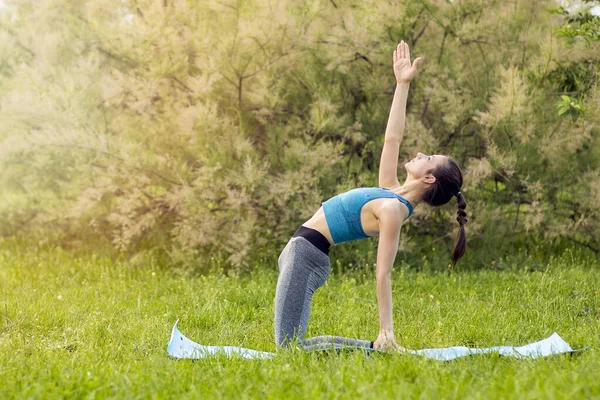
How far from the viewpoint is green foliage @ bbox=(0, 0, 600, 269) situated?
226 inches

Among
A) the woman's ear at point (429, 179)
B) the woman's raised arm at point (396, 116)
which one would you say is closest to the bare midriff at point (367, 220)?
the woman's ear at point (429, 179)

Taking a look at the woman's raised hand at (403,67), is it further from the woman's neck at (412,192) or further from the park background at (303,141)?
Result: the park background at (303,141)

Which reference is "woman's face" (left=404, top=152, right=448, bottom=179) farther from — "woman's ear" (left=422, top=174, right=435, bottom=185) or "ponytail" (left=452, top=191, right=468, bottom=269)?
"ponytail" (left=452, top=191, right=468, bottom=269)

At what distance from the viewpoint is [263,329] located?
13.1 ft

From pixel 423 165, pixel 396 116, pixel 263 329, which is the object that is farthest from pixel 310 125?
pixel 423 165

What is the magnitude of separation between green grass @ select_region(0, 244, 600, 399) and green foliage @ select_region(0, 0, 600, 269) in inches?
19.0

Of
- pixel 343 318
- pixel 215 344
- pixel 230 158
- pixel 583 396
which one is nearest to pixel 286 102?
pixel 230 158

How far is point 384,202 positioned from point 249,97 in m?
3.10

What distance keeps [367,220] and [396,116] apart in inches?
27.1

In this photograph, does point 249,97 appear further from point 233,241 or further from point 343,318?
point 343,318

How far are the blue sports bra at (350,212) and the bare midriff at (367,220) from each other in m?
0.02

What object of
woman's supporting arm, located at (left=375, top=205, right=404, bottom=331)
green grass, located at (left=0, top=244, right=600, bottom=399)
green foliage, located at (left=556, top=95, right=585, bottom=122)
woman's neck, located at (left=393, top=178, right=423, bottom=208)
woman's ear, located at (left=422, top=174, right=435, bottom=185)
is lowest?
green grass, located at (left=0, top=244, right=600, bottom=399)

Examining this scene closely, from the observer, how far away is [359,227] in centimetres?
341

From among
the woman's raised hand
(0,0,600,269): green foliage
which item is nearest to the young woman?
the woman's raised hand
